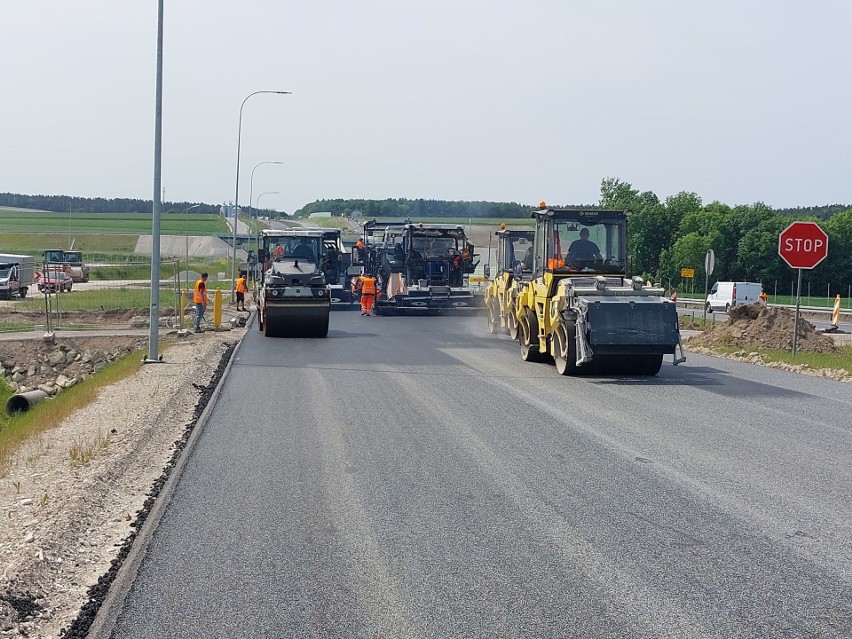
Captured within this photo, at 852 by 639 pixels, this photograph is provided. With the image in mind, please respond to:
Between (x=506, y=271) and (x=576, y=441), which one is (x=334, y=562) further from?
(x=506, y=271)

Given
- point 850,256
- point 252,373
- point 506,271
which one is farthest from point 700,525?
point 850,256

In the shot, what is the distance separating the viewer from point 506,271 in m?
28.5

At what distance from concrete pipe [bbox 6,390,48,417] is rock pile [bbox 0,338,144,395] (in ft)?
13.3

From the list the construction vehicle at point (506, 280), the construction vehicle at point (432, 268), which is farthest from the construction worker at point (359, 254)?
the construction vehicle at point (506, 280)

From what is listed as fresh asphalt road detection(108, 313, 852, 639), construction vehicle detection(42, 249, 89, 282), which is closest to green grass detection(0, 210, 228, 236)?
construction vehicle detection(42, 249, 89, 282)

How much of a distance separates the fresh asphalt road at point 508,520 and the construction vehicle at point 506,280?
1071 cm

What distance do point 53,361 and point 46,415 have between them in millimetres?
13096

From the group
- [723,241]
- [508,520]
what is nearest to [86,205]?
[723,241]

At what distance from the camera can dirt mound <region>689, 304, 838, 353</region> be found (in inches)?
971

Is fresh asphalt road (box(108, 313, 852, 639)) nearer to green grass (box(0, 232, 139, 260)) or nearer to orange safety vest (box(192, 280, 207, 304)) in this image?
orange safety vest (box(192, 280, 207, 304))

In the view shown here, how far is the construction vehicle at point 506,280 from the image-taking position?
1014 inches

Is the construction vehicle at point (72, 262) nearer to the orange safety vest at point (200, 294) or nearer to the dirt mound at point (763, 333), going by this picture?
the orange safety vest at point (200, 294)

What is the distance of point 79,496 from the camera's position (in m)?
8.81

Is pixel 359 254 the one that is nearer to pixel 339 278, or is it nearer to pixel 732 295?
pixel 339 278
